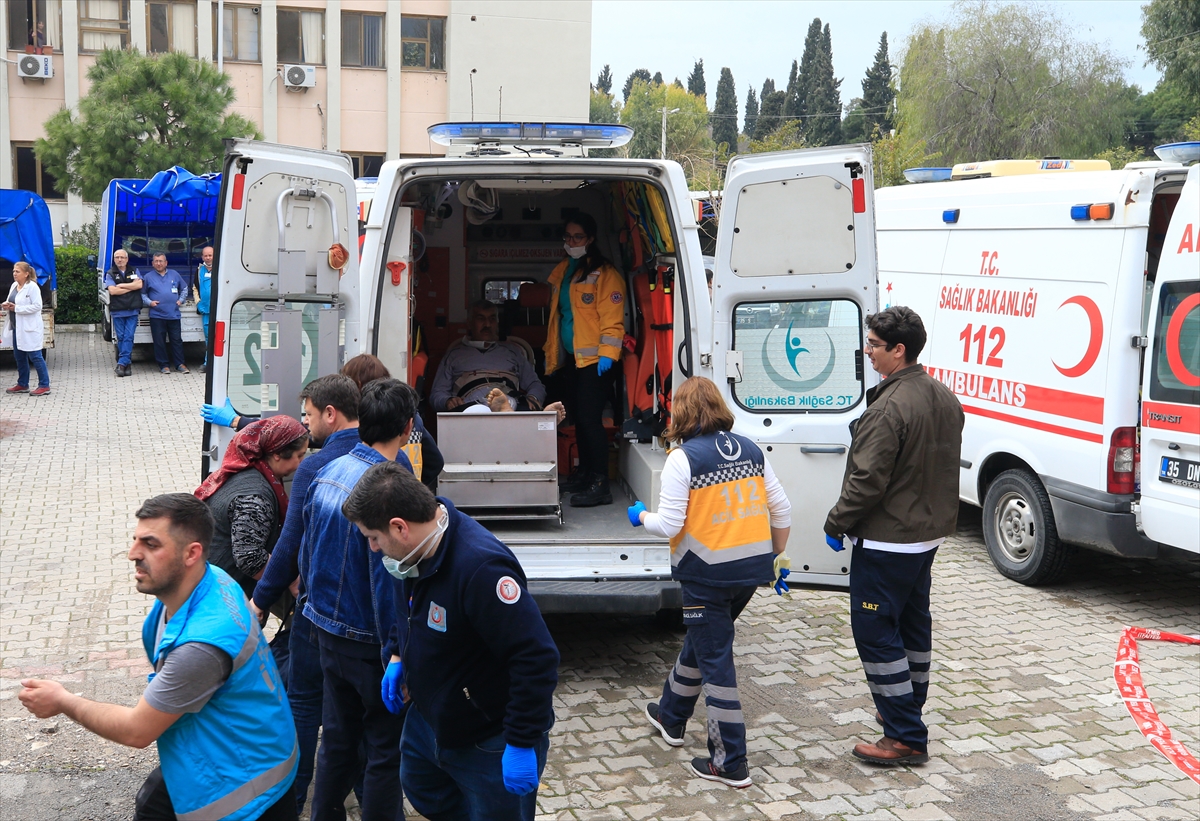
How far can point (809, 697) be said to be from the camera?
18.8 feet

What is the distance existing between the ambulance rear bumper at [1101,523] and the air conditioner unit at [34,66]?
3066 cm

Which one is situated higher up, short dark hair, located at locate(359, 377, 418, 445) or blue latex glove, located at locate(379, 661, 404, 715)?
short dark hair, located at locate(359, 377, 418, 445)

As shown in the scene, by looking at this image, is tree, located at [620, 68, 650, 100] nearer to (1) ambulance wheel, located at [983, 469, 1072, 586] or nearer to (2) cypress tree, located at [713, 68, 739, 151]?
(2) cypress tree, located at [713, 68, 739, 151]

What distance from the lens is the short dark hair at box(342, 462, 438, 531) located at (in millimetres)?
3014

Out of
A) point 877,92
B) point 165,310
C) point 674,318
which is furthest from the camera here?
point 877,92

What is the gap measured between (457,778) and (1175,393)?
17.0 feet

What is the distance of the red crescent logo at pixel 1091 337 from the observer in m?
7.04

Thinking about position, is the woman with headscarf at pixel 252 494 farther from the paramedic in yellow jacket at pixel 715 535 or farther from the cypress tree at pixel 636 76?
the cypress tree at pixel 636 76

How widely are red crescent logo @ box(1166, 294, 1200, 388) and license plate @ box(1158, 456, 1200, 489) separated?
0.46 m

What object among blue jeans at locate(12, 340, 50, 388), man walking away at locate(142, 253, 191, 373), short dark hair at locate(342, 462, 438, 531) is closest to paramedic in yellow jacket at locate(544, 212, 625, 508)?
short dark hair at locate(342, 462, 438, 531)

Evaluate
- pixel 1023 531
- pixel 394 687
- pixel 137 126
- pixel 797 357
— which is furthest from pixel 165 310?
pixel 394 687

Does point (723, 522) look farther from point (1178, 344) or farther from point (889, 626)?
point (1178, 344)

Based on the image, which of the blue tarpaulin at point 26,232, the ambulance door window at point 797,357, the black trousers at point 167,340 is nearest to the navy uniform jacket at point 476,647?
the ambulance door window at point 797,357

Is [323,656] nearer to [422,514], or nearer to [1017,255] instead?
[422,514]
